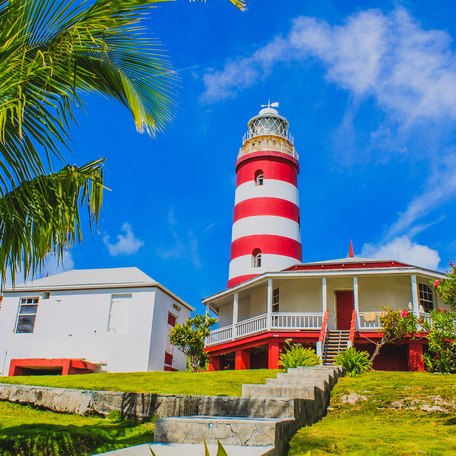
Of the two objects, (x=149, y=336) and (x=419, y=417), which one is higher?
(x=149, y=336)

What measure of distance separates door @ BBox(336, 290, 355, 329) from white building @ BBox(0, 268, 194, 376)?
808 cm

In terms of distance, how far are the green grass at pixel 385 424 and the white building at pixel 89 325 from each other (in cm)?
1466

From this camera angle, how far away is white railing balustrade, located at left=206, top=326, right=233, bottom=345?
2266 cm

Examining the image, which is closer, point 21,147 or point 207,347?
point 21,147

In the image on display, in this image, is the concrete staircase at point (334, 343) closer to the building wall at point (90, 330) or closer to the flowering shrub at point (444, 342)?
the building wall at point (90, 330)

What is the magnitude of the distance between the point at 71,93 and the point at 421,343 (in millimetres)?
16531

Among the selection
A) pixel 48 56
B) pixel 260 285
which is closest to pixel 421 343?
pixel 260 285

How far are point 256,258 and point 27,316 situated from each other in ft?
37.7

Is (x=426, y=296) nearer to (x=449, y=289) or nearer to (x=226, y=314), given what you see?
(x=226, y=314)

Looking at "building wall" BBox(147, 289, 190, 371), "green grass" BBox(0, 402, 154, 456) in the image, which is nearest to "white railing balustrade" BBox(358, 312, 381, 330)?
"building wall" BBox(147, 289, 190, 371)

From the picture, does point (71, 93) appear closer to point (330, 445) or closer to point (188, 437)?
point (188, 437)

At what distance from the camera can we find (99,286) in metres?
24.7

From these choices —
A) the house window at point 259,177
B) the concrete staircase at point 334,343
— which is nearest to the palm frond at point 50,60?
the concrete staircase at point 334,343

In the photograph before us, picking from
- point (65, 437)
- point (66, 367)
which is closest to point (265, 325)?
point (66, 367)
